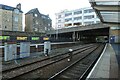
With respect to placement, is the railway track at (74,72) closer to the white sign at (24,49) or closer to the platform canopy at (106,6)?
the white sign at (24,49)

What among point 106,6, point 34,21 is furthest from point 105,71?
point 34,21

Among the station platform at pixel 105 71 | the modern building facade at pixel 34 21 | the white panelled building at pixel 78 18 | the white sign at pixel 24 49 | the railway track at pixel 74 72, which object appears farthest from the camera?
the white panelled building at pixel 78 18

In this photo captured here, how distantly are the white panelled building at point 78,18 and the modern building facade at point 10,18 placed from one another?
35205 millimetres

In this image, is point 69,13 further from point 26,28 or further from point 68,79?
point 68,79

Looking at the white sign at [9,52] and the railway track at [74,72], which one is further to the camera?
the white sign at [9,52]

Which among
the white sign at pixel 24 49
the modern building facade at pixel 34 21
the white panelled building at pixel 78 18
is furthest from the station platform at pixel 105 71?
the white panelled building at pixel 78 18

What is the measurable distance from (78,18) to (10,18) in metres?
41.6

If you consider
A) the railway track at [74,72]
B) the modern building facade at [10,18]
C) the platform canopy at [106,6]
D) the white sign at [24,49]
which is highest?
the modern building facade at [10,18]

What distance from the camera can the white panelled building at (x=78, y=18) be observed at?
83.9m

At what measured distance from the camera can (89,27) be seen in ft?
188

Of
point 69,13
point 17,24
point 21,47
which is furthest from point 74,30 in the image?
point 21,47

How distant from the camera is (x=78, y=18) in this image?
92.7 m

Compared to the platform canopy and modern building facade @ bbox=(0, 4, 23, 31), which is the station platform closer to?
the platform canopy

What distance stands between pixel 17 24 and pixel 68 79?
62.4 metres
